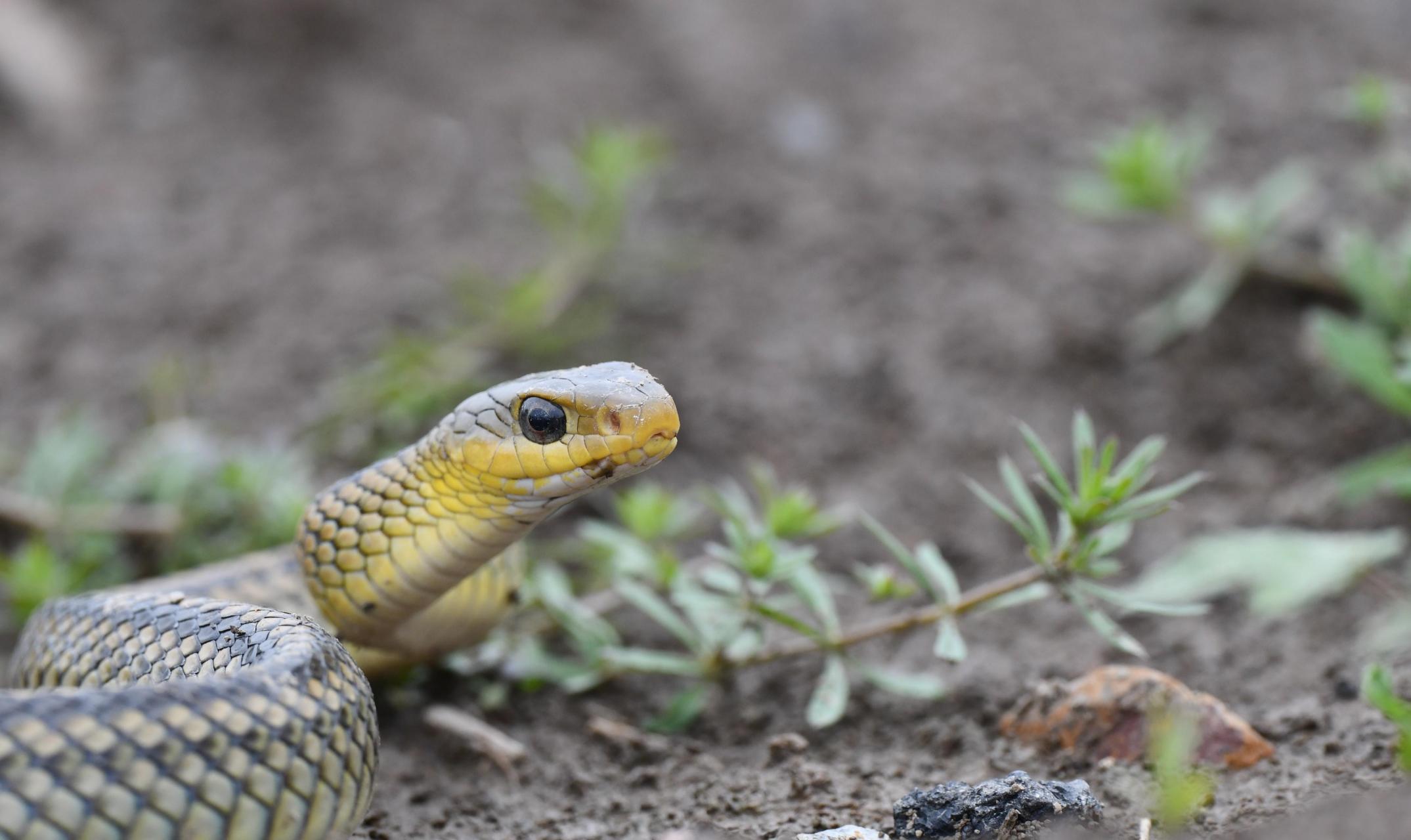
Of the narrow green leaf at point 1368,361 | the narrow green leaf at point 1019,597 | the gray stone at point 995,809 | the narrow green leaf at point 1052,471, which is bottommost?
the gray stone at point 995,809

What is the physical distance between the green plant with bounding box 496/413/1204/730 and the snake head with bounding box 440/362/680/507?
1.60ft

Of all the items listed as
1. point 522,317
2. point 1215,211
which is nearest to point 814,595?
point 522,317

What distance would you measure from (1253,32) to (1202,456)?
13.1ft

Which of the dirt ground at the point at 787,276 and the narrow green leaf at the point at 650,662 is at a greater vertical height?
the dirt ground at the point at 787,276

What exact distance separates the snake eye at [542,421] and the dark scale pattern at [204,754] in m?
0.72

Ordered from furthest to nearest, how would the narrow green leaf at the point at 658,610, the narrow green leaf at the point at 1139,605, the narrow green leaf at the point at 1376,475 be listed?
the narrow green leaf at the point at 1376,475, the narrow green leaf at the point at 658,610, the narrow green leaf at the point at 1139,605

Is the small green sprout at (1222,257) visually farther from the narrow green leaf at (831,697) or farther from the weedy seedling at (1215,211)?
the narrow green leaf at (831,697)

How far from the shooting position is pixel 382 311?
6.47 metres

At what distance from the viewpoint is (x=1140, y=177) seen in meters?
5.34

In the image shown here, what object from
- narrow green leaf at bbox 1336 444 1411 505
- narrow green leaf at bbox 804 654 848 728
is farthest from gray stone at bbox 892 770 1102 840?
A: narrow green leaf at bbox 1336 444 1411 505

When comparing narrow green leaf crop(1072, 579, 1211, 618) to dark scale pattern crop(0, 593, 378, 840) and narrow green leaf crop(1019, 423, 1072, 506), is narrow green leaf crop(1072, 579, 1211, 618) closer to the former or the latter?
narrow green leaf crop(1019, 423, 1072, 506)

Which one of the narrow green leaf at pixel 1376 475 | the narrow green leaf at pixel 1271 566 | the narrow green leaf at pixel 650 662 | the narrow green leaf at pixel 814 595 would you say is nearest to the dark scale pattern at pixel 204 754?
the narrow green leaf at pixel 650 662

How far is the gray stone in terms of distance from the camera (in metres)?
2.65

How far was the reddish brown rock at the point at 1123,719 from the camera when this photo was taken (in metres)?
3.06
